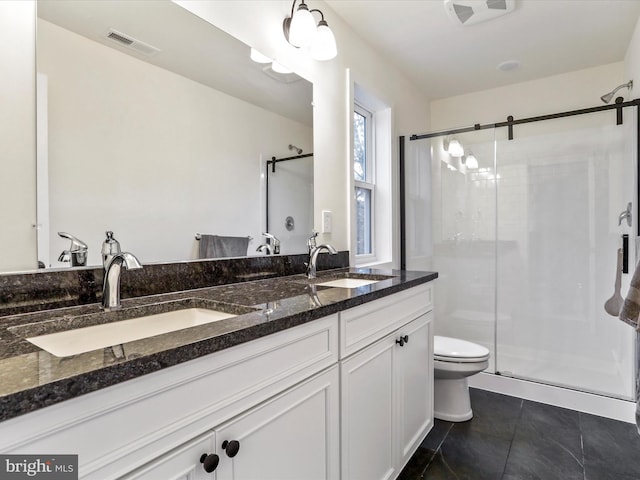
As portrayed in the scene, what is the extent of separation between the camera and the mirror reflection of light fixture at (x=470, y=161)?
2.92 m

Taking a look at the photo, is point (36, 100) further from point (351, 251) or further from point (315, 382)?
point (351, 251)

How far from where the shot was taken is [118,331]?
96cm

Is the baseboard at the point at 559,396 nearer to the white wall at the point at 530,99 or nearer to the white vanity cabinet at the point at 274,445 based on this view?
the white vanity cabinet at the point at 274,445

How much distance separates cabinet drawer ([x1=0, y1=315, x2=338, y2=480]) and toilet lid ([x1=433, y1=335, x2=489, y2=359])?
4.59 feet

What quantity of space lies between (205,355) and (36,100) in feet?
2.73

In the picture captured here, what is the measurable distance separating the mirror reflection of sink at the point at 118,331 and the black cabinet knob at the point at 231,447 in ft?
0.96

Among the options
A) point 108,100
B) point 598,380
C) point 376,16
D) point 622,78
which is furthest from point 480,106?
point 108,100

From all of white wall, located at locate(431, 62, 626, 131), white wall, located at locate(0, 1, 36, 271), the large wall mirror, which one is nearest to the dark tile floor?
the large wall mirror

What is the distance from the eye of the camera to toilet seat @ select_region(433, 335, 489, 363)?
2.06m

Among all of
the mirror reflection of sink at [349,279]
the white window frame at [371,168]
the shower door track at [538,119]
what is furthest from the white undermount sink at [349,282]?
the shower door track at [538,119]

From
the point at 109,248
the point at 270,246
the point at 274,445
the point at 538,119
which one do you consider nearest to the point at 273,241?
the point at 270,246

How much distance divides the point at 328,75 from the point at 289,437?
5.88 feet

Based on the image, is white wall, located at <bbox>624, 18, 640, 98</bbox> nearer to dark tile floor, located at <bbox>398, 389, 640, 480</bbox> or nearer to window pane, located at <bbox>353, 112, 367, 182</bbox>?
window pane, located at <bbox>353, 112, 367, 182</bbox>

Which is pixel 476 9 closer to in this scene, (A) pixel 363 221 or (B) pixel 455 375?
(A) pixel 363 221
